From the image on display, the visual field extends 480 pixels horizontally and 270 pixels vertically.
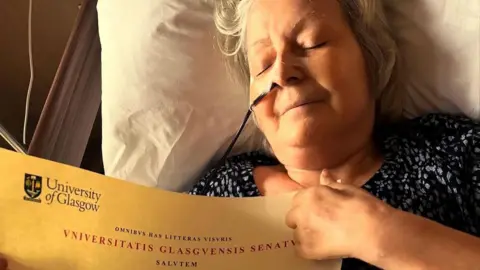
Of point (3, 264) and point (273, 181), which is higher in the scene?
point (3, 264)

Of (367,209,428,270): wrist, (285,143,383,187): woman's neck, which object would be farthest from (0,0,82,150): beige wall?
(367,209,428,270): wrist

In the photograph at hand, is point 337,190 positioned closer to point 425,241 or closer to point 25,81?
Result: point 425,241

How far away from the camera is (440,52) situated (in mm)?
1150

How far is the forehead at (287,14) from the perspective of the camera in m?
1.06

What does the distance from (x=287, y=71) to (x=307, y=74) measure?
0.03 m

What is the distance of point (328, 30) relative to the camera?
107 cm

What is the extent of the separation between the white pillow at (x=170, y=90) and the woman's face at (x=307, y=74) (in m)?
0.13

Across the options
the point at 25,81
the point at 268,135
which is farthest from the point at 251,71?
the point at 25,81

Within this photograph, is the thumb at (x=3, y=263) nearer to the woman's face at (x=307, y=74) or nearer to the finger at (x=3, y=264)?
the finger at (x=3, y=264)

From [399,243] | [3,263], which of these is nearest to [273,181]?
[399,243]

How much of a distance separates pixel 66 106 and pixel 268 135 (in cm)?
35

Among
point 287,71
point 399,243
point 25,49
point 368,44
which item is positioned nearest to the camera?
point 399,243

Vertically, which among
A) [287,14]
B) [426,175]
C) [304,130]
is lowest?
[426,175]

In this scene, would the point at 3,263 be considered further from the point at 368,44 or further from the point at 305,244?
the point at 368,44
